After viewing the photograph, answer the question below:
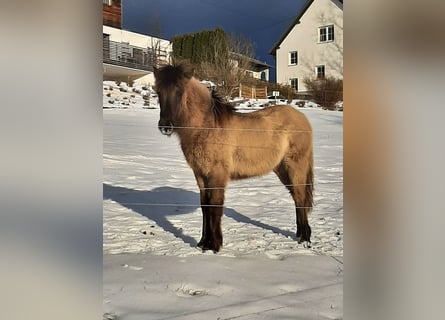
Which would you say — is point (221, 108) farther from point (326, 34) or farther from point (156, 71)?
point (326, 34)

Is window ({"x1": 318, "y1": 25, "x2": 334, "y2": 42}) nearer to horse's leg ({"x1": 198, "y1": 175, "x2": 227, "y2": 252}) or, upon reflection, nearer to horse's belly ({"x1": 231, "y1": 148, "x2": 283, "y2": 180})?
horse's belly ({"x1": 231, "y1": 148, "x2": 283, "y2": 180})

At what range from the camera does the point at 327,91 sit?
2697 millimetres

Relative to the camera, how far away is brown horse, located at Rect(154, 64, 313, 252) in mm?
2672

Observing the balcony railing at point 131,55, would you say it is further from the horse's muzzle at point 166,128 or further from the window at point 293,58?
the window at point 293,58

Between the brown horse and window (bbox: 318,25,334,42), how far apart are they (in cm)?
46

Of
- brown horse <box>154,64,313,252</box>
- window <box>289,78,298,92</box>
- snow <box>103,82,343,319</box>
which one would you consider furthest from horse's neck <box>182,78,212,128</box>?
window <box>289,78,298,92</box>

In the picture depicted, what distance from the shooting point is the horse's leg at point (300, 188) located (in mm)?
2754

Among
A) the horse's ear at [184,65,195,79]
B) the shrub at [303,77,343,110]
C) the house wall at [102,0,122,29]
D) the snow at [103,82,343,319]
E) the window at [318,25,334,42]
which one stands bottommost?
the snow at [103,82,343,319]

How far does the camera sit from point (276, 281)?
8.80ft
